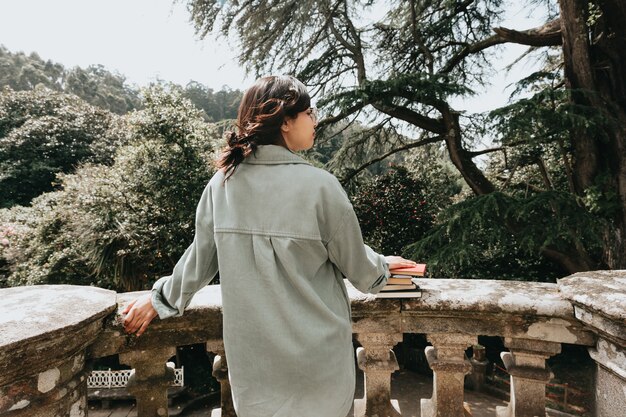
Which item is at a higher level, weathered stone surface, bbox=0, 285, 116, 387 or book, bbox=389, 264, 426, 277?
book, bbox=389, 264, 426, 277

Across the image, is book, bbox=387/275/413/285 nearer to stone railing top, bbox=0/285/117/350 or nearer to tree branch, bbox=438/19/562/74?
stone railing top, bbox=0/285/117/350

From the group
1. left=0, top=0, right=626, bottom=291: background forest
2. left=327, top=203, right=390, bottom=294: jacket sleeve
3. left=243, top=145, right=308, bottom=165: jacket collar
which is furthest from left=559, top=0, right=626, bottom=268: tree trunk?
left=243, top=145, right=308, bottom=165: jacket collar

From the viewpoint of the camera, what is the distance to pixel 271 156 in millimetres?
1017

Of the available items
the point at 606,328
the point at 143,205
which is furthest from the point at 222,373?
the point at 143,205

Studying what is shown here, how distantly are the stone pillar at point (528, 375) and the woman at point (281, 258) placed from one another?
869 millimetres

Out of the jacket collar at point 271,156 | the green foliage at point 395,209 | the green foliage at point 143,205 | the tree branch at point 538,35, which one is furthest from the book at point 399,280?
the green foliage at point 395,209

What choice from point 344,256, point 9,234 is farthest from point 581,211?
point 9,234

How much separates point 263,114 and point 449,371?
1.31 metres

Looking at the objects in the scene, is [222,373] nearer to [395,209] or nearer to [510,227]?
[510,227]

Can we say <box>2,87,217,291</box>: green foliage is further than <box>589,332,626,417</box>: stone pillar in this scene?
Yes

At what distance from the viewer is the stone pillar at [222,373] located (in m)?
1.54

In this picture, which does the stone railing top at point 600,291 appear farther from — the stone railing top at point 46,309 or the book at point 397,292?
the stone railing top at point 46,309

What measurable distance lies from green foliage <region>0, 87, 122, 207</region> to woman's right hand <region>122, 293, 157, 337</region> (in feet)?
61.5

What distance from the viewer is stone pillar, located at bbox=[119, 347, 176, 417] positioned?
1497mm
